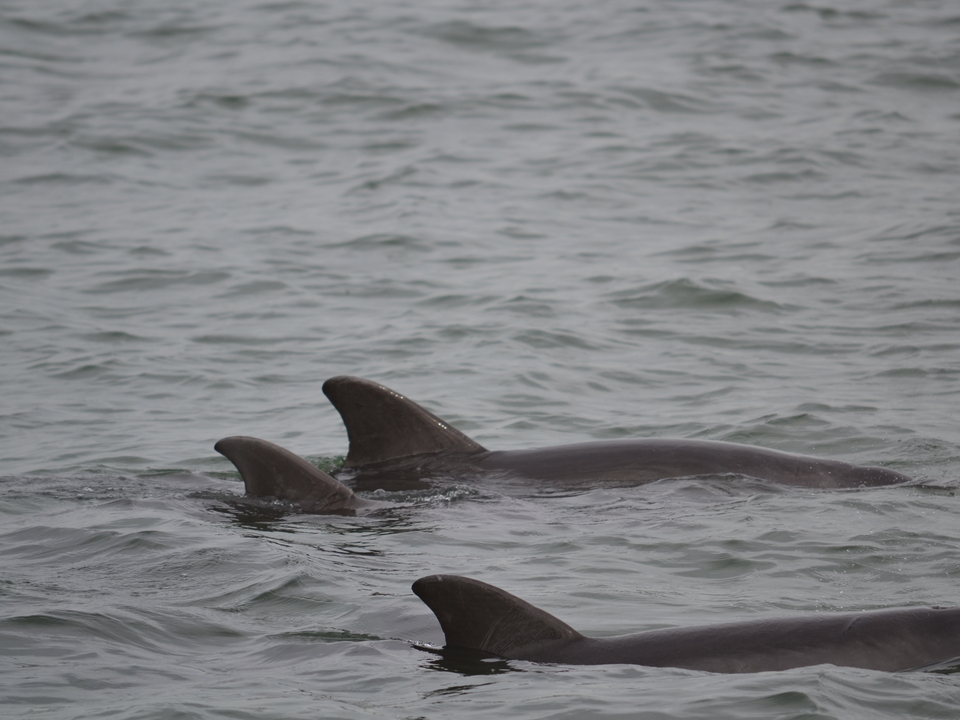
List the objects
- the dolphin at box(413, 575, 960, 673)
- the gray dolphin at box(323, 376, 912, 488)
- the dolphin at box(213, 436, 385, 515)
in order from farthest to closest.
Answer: the gray dolphin at box(323, 376, 912, 488)
the dolphin at box(213, 436, 385, 515)
the dolphin at box(413, 575, 960, 673)

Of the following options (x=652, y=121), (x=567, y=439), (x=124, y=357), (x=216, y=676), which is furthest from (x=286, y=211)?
(x=216, y=676)

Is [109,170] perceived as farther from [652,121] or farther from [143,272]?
[652,121]

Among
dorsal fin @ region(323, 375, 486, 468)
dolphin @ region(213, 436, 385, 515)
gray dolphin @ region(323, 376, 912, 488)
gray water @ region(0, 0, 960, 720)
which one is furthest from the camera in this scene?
dorsal fin @ region(323, 375, 486, 468)

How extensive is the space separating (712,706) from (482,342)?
306 inches

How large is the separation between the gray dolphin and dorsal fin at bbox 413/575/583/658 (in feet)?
9.42

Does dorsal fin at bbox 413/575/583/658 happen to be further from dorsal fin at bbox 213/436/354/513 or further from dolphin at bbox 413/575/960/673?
dorsal fin at bbox 213/436/354/513

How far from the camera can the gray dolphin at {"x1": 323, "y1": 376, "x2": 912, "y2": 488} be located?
7746 millimetres

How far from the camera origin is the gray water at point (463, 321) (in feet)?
18.0

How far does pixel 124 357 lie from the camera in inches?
455

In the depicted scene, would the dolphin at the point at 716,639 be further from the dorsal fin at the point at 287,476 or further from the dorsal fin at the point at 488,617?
the dorsal fin at the point at 287,476

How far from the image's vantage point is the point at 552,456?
26.2 feet

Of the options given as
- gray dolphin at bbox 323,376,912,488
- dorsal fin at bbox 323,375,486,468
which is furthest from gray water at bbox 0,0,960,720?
dorsal fin at bbox 323,375,486,468

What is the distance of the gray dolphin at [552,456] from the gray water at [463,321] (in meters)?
0.25

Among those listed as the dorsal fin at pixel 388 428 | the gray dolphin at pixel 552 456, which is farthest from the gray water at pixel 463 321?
the dorsal fin at pixel 388 428
